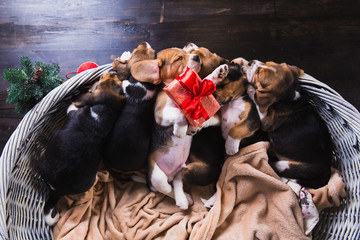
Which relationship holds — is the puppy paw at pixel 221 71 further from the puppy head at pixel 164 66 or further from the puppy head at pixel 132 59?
the puppy head at pixel 132 59

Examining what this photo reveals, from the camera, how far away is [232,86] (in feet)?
7.28

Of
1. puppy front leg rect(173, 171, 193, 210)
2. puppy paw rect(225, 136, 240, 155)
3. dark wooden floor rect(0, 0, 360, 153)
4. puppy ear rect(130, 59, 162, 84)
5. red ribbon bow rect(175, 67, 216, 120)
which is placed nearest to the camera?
red ribbon bow rect(175, 67, 216, 120)

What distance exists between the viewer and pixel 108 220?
2441 millimetres

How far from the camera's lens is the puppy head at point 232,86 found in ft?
7.22

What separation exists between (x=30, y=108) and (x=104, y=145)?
1.78 ft

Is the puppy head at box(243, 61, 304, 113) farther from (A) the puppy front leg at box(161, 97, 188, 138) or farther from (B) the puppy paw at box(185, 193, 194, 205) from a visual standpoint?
(B) the puppy paw at box(185, 193, 194, 205)

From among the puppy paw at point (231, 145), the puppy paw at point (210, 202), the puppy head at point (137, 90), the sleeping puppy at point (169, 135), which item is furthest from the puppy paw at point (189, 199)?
the puppy head at point (137, 90)

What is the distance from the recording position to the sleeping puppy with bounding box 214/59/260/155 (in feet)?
7.26

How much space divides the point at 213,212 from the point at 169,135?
2.08 feet

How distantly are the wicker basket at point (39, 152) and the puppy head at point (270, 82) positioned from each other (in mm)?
161

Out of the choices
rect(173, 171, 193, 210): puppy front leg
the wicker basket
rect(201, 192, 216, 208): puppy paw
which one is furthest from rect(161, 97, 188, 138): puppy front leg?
rect(201, 192, 216, 208): puppy paw

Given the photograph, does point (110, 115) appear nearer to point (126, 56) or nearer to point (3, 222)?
point (126, 56)

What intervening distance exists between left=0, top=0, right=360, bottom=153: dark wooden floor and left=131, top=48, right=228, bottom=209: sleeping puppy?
898mm

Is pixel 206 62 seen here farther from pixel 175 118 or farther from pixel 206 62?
pixel 175 118
